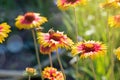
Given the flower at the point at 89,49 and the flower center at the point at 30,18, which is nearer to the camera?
the flower at the point at 89,49

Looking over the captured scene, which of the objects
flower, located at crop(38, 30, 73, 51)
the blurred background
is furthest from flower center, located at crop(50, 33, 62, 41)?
the blurred background

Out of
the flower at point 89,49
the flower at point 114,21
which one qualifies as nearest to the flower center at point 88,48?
the flower at point 89,49

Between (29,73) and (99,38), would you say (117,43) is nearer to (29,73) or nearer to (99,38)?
(99,38)

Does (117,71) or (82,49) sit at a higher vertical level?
(117,71)

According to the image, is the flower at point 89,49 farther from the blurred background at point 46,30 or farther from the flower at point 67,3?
the blurred background at point 46,30

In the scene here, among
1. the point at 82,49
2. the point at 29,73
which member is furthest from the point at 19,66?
the point at 82,49

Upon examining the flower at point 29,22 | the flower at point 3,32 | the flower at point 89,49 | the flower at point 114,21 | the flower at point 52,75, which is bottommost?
the flower at point 52,75

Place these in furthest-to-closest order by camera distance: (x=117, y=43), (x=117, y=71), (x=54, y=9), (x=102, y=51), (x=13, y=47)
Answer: (x=54, y=9) → (x=13, y=47) → (x=117, y=43) → (x=117, y=71) → (x=102, y=51)

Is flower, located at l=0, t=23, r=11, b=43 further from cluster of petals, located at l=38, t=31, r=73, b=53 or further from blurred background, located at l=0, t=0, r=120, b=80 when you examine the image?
blurred background, located at l=0, t=0, r=120, b=80
